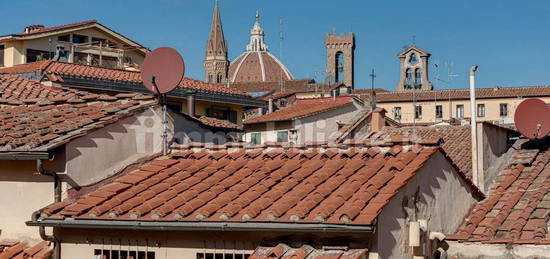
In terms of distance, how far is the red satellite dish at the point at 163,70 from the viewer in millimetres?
11555

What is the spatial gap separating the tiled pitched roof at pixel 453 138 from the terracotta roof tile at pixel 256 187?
174 inches

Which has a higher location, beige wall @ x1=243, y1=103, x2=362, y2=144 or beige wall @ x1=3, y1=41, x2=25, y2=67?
beige wall @ x1=3, y1=41, x2=25, y2=67

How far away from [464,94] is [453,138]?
57.5 meters

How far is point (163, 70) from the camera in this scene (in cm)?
1170

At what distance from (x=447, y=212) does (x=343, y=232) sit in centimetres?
357

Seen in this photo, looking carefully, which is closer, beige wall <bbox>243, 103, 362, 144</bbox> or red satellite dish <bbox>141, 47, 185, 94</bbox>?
red satellite dish <bbox>141, 47, 185, 94</bbox>

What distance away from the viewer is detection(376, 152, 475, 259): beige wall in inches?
337

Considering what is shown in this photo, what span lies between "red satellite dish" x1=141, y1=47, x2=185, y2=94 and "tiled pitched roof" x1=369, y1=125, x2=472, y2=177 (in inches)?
178

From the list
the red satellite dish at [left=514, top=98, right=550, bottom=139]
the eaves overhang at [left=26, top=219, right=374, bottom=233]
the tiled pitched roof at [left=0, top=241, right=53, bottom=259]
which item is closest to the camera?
the eaves overhang at [left=26, top=219, right=374, bottom=233]

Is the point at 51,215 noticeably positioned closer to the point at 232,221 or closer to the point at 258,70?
the point at 232,221

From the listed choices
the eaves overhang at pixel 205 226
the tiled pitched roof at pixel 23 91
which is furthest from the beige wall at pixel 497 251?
the tiled pitched roof at pixel 23 91

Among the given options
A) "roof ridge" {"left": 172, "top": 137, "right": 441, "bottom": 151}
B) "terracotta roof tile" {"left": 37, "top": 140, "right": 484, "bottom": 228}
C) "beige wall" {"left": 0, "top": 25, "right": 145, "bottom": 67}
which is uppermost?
"beige wall" {"left": 0, "top": 25, "right": 145, "bottom": 67}

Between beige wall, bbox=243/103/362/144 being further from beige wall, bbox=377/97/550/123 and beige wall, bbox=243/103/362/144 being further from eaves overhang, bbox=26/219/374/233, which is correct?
beige wall, bbox=377/97/550/123

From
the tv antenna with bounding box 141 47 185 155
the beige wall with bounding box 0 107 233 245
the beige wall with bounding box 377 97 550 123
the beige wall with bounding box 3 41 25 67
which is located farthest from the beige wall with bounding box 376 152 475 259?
the beige wall with bounding box 377 97 550 123
